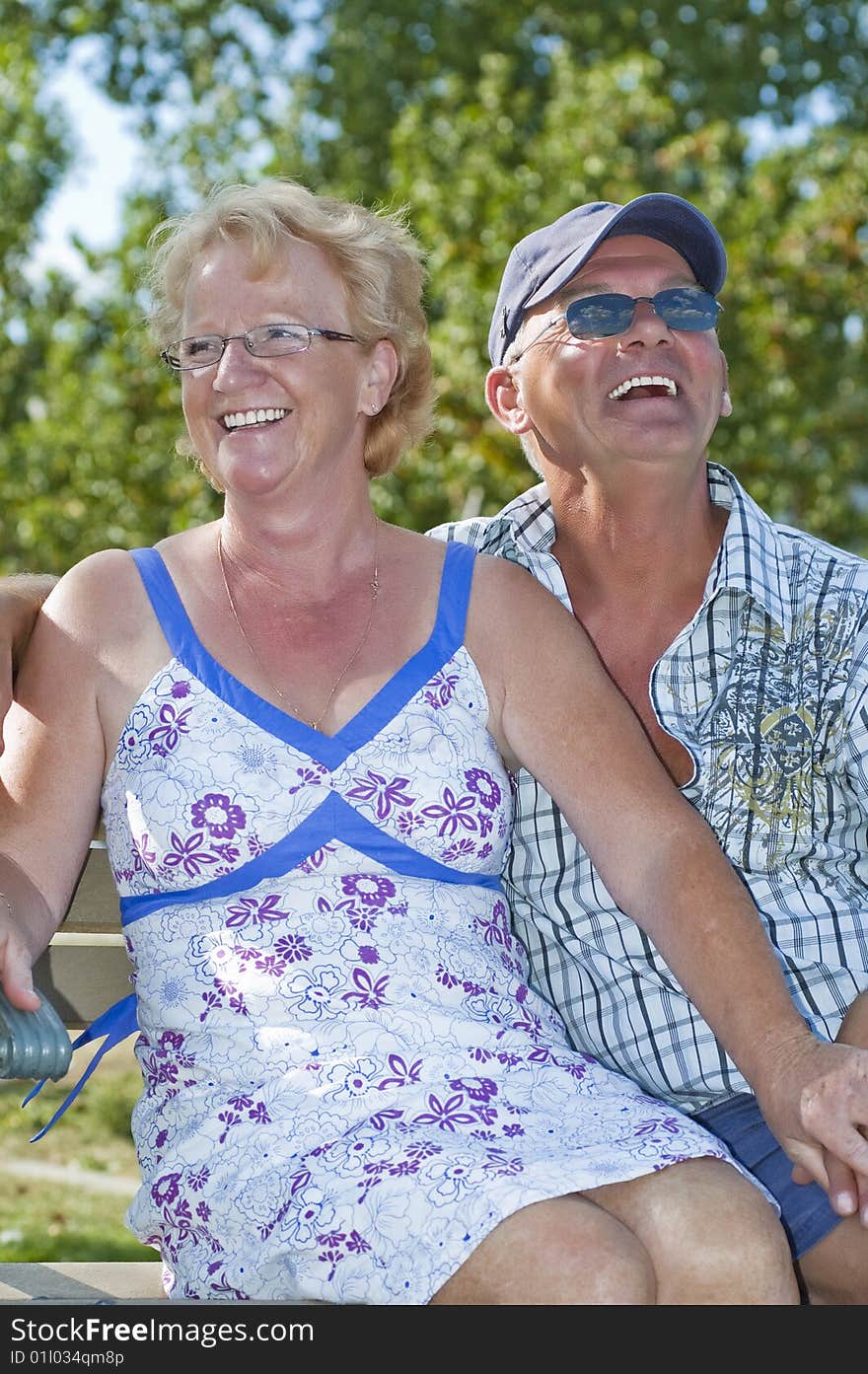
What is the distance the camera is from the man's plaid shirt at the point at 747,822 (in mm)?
2629

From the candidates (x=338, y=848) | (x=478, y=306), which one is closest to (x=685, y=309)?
(x=338, y=848)

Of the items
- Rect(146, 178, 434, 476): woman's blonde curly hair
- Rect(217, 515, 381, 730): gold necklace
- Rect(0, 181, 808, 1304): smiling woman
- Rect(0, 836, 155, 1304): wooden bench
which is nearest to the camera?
Rect(0, 181, 808, 1304): smiling woman

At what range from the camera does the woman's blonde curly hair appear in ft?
8.51

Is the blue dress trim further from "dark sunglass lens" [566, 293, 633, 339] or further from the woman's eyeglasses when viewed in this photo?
"dark sunglass lens" [566, 293, 633, 339]

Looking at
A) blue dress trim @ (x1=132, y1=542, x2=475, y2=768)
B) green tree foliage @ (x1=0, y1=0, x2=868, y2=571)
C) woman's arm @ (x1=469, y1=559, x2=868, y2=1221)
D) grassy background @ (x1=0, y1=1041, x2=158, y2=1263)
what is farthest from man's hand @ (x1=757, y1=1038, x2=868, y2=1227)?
green tree foliage @ (x1=0, y1=0, x2=868, y2=571)

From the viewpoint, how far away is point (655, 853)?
7.95 ft

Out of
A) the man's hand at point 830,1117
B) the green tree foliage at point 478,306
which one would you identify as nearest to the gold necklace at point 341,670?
the man's hand at point 830,1117

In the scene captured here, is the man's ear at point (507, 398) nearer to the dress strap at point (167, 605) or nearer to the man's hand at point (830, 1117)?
the dress strap at point (167, 605)

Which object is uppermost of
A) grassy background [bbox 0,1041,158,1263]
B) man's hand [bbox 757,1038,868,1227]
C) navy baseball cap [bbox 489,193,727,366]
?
navy baseball cap [bbox 489,193,727,366]

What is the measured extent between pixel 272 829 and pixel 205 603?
0.43 m

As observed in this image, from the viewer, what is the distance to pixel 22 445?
988cm

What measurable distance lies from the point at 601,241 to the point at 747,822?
1073mm

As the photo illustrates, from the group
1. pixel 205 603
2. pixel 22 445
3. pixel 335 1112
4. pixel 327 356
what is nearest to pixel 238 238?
pixel 327 356

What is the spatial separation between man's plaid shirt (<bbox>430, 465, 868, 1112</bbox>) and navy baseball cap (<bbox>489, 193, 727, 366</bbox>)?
526 mm
